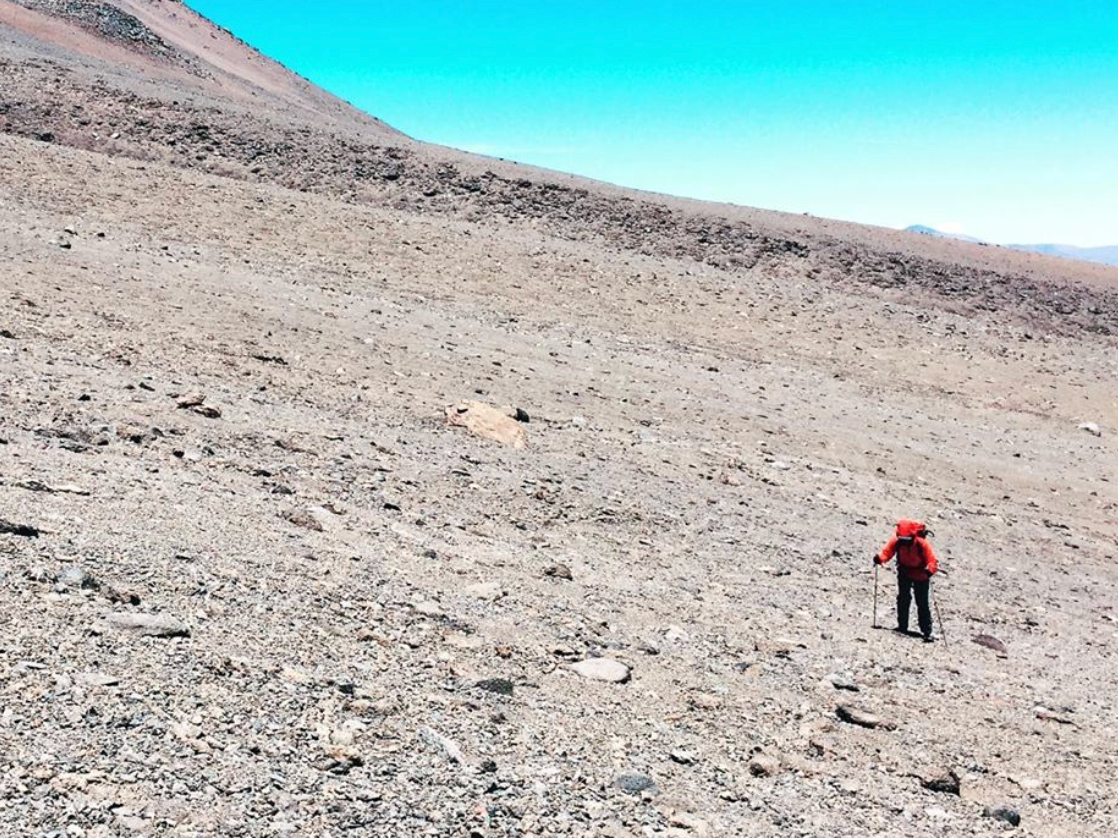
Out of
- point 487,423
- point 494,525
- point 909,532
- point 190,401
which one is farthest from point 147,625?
point 487,423

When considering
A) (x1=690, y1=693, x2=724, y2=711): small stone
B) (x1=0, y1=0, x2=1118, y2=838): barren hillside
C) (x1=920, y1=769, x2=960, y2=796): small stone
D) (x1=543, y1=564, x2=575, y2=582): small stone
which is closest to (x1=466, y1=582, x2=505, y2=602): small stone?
(x1=0, y1=0, x2=1118, y2=838): barren hillside

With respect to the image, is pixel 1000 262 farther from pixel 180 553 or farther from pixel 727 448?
pixel 180 553

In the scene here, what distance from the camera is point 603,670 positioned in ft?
23.8

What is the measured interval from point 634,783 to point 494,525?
466 cm

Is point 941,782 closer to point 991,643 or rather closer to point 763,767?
point 763,767

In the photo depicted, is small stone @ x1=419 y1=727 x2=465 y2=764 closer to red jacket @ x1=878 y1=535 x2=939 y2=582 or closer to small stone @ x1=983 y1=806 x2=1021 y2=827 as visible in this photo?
small stone @ x1=983 y1=806 x2=1021 y2=827

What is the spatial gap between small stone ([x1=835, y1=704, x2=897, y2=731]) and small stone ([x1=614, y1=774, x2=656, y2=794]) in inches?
79.1

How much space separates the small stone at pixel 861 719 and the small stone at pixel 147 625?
4.19 m

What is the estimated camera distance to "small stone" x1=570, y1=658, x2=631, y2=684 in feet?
23.5

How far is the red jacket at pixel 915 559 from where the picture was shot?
9.88m

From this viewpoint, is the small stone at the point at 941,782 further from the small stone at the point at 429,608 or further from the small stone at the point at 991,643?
the small stone at the point at 991,643

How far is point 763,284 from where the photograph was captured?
2544 centimetres

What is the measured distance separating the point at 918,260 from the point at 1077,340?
4.48 meters

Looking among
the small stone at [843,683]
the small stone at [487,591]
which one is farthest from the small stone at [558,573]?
the small stone at [843,683]
